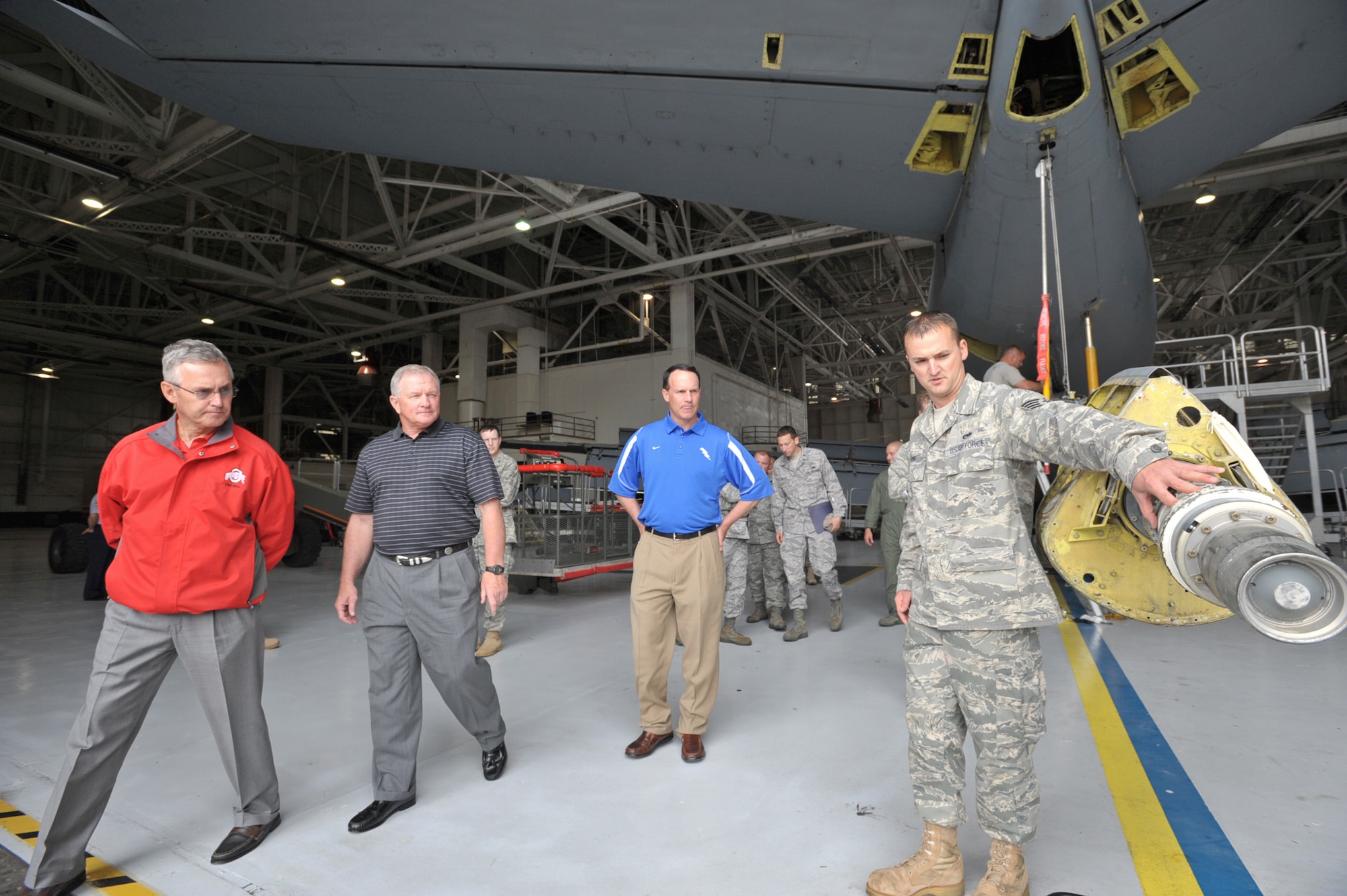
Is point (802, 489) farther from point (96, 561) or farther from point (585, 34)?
point (96, 561)

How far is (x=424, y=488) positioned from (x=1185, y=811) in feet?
12.0

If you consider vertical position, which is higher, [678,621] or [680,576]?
[680,576]

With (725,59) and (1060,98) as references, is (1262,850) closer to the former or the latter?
(1060,98)

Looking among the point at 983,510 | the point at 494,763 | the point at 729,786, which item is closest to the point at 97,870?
the point at 494,763

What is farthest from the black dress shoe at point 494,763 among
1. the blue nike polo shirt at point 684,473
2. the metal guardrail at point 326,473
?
the metal guardrail at point 326,473

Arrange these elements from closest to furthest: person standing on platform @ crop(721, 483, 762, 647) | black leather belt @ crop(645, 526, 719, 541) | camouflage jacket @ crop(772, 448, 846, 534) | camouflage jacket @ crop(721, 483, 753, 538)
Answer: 1. black leather belt @ crop(645, 526, 719, 541)
2. person standing on platform @ crop(721, 483, 762, 647)
3. camouflage jacket @ crop(721, 483, 753, 538)
4. camouflage jacket @ crop(772, 448, 846, 534)

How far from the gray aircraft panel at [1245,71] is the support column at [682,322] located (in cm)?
1844

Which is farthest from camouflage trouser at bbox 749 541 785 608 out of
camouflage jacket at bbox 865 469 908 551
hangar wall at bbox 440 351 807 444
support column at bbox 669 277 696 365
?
support column at bbox 669 277 696 365

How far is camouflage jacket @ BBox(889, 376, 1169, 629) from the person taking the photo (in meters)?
2.09

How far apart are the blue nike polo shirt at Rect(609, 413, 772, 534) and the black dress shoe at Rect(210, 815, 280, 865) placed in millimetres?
2211

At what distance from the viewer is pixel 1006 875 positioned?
2.12 meters

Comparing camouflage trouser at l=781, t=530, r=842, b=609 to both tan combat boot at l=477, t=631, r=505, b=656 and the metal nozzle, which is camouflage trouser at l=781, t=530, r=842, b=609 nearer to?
tan combat boot at l=477, t=631, r=505, b=656

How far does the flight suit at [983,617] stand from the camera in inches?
83.1

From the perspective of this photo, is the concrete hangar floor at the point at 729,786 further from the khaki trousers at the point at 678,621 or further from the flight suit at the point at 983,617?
the flight suit at the point at 983,617
